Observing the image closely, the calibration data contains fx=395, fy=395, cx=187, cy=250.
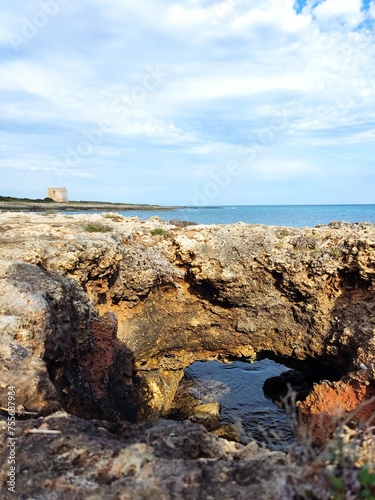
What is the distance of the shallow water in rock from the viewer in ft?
52.8

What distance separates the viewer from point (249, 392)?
20.2 metres

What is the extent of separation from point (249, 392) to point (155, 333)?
7127 mm

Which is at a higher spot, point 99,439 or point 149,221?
point 149,221

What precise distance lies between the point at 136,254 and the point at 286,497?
40.2 feet

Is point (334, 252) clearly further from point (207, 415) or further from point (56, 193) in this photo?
point (56, 193)

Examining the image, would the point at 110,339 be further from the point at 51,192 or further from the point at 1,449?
the point at 51,192

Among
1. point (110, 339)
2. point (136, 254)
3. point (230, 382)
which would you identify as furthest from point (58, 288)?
point (230, 382)

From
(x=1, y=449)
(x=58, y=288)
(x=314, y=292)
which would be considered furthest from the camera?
(x=314, y=292)

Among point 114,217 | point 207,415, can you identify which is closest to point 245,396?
point 207,415

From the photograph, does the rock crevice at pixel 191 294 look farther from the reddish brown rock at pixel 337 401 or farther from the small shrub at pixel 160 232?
the reddish brown rock at pixel 337 401

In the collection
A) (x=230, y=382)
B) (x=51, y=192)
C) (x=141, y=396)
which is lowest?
(x=230, y=382)

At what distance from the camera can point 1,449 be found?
4.97 metres

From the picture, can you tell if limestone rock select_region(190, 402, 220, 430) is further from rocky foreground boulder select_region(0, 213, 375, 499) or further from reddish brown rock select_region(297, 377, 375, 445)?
reddish brown rock select_region(297, 377, 375, 445)

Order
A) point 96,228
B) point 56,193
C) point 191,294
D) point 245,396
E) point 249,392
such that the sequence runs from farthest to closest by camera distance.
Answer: point 56,193
point 249,392
point 245,396
point 191,294
point 96,228
